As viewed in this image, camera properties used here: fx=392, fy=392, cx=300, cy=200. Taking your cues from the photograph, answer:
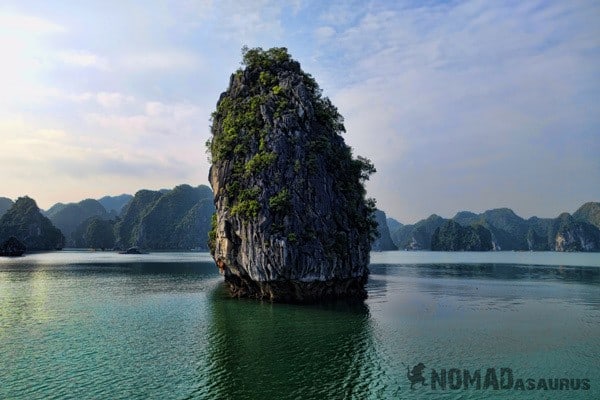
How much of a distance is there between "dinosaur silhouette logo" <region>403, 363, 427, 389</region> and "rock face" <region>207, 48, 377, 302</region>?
76.4 ft

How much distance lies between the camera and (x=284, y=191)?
51.2 metres

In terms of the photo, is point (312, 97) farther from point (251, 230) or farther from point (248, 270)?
point (248, 270)

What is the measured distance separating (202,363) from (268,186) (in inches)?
1084

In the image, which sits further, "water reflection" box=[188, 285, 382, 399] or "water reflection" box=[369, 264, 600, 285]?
"water reflection" box=[369, 264, 600, 285]

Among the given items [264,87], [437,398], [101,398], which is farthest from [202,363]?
[264,87]

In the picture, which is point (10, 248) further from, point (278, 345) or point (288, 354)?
point (288, 354)

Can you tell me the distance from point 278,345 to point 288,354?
8.42 ft

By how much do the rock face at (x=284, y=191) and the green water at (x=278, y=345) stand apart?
4721 mm

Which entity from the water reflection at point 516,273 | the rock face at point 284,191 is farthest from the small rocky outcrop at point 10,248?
the water reflection at point 516,273

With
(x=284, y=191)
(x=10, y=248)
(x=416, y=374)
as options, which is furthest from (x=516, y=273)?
(x=10, y=248)

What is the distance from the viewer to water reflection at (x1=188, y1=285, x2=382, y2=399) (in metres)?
24.2

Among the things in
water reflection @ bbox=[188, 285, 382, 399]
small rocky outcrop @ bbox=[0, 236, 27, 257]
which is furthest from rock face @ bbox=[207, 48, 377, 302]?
small rocky outcrop @ bbox=[0, 236, 27, 257]

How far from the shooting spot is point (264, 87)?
2391 inches

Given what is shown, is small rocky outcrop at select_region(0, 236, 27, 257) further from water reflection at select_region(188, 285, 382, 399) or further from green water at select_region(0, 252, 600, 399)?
water reflection at select_region(188, 285, 382, 399)
